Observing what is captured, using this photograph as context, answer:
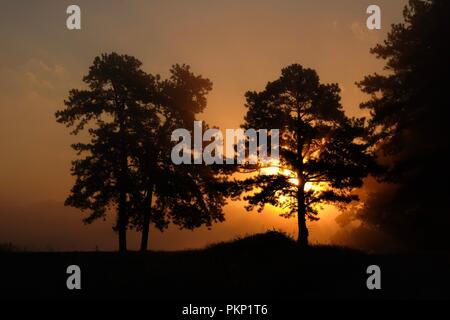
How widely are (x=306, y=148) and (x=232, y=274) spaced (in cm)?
1270

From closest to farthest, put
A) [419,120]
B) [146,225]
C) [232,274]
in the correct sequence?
[232,274], [419,120], [146,225]

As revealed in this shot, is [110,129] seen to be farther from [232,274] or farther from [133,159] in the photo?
[232,274]

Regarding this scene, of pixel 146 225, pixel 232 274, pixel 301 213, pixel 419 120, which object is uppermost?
pixel 419 120

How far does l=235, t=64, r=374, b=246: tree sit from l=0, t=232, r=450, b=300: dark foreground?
245 inches

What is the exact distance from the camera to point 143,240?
2738 centimetres

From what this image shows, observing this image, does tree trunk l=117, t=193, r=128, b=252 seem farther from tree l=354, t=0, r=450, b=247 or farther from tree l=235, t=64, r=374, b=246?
tree l=354, t=0, r=450, b=247

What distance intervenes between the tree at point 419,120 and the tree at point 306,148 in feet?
7.77

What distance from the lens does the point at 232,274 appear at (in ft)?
48.9

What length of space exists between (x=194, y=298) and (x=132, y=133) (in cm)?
1569

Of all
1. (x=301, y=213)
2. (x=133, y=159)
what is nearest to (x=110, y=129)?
(x=133, y=159)

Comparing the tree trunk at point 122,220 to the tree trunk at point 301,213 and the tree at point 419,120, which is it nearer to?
the tree trunk at point 301,213

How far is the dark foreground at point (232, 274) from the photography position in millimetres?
13633

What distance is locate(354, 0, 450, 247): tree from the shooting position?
24047mm

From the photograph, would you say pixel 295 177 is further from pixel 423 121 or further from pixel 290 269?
pixel 290 269
